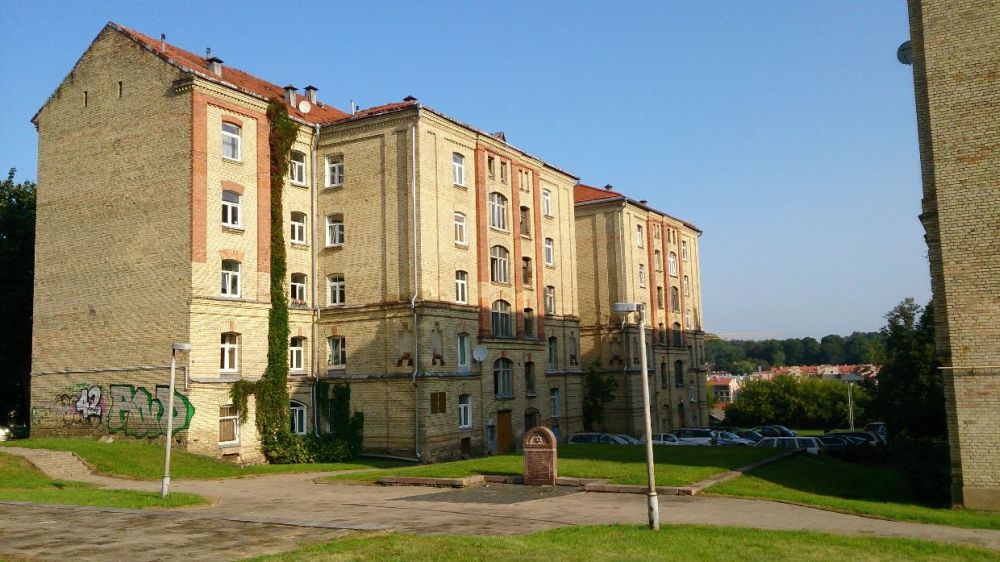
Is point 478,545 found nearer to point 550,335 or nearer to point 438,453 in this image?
point 438,453

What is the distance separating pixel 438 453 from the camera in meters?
37.9

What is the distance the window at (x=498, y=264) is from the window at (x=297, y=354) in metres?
10.7

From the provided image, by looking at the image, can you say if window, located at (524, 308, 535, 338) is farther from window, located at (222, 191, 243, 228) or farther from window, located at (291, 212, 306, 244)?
window, located at (222, 191, 243, 228)

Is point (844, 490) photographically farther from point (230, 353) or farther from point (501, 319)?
point (230, 353)

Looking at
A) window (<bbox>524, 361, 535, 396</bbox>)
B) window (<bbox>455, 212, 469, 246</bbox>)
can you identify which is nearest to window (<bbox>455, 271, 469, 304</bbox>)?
window (<bbox>455, 212, 469, 246</bbox>)

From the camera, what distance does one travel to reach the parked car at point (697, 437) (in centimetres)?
4922

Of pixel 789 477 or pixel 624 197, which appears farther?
pixel 624 197

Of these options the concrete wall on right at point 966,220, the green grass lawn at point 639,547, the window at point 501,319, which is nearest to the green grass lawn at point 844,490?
the concrete wall on right at point 966,220

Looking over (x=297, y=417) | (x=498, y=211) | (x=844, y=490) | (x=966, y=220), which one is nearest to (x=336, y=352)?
(x=297, y=417)

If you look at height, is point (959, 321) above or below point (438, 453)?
above

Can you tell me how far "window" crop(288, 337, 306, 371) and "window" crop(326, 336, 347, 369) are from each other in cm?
120

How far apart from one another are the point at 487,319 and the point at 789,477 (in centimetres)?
1930

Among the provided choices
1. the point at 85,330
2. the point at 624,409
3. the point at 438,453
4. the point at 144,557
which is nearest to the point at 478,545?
the point at 144,557

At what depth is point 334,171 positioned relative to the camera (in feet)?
139
